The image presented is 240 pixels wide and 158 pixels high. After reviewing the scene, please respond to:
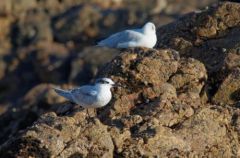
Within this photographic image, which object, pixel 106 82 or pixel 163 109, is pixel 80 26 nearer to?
pixel 106 82

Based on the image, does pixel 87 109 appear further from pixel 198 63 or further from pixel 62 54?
pixel 62 54

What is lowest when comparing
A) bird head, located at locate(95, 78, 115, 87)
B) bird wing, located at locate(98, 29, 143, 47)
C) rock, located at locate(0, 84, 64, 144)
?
rock, located at locate(0, 84, 64, 144)

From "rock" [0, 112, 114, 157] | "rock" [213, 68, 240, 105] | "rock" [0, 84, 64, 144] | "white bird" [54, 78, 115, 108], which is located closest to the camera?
"rock" [0, 112, 114, 157]

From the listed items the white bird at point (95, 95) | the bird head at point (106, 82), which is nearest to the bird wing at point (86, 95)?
the white bird at point (95, 95)

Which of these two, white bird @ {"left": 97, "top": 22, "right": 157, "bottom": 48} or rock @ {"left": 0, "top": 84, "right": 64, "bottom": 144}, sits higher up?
white bird @ {"left": 97, "top": 22, "right": 157, "bottom": 48}

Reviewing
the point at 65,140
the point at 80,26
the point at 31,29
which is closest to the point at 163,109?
the point at 65,140

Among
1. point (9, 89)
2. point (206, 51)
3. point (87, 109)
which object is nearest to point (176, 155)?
point (87, 109)

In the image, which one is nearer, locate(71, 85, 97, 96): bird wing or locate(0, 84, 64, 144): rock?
locate(71, 85, 97, 96): bird wing

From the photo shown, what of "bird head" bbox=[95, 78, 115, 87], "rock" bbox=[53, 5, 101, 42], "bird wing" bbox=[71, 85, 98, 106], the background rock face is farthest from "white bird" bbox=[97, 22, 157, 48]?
"rock" bbox=[53, 5, 101, 42]

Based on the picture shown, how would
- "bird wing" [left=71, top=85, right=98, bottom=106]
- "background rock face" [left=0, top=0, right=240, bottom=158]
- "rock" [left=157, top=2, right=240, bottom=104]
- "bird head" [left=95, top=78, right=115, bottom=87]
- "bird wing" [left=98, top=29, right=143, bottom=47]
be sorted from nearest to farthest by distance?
"background rock face" [left=0, top=0, right=240, bottom=158]
"bird wing" [left=71, top=85, right=98, bottom=106]
"bird head" [left=95, top=78, right=115, bottom=87]
"bird wing" [left=98, top=29, right=143, bottom=47]
"rock" [left=157, top=2, right=240, bottom=104]

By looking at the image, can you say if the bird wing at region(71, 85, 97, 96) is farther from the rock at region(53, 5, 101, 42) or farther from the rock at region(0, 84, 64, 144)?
the rock at region(53, 5, 101, 42)

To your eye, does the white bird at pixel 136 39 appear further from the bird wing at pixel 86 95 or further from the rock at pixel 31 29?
the rock at pixel 31 29
